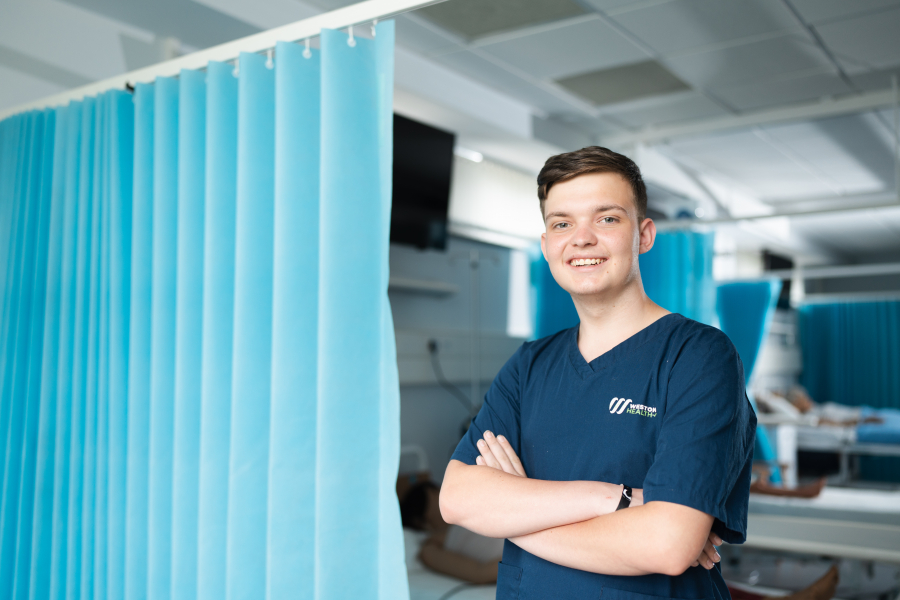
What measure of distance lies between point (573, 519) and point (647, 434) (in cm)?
18

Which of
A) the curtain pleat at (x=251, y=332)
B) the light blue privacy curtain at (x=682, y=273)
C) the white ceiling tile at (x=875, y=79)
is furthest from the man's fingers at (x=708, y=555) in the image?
the white ceiling tile at (x=875, y=79)

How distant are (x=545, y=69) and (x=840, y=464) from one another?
19.4ft

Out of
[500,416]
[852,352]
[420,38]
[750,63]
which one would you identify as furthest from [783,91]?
[852,352]

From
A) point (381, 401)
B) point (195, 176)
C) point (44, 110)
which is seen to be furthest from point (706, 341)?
point (44, 110)

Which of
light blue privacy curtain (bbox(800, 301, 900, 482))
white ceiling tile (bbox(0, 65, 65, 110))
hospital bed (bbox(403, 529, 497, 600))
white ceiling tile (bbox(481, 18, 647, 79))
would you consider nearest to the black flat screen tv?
white ceiling tile (bbox(481, 18, 647, 79))

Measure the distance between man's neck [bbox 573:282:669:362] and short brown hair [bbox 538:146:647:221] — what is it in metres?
0.15

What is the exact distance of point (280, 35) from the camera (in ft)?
5.22

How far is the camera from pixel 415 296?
176 inches

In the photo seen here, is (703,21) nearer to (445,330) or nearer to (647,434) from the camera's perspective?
(445,330)

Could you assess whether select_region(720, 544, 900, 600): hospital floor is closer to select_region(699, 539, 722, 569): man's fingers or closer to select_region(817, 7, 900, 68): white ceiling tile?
select_region(817, 7, 900, 68): white ceiling tile

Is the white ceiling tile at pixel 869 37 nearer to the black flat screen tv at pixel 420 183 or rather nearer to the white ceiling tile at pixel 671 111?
the white ceiling tile at pixel 671 111

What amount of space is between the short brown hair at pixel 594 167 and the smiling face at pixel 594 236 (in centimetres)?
1

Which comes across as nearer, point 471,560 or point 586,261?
point 586,261

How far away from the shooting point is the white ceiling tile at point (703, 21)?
3.08 metres
